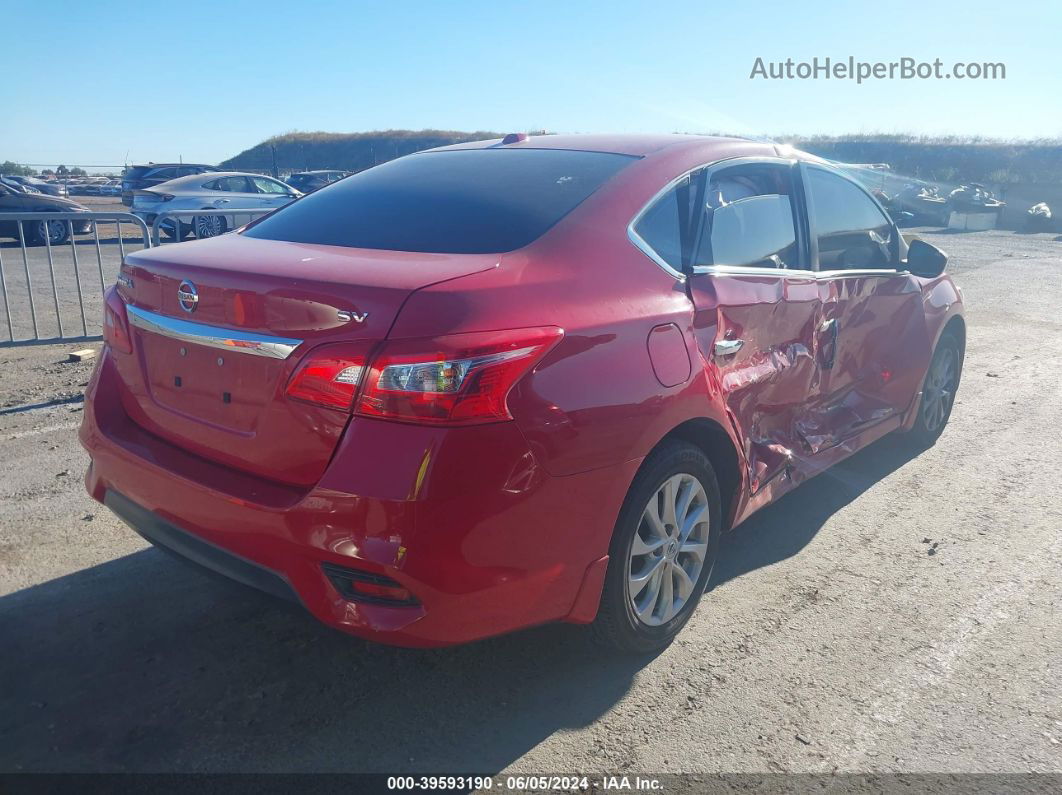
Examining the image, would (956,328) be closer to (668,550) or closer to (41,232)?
(668,550)

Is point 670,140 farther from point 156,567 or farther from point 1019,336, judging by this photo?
point 1019,336

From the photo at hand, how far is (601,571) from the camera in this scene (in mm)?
2766

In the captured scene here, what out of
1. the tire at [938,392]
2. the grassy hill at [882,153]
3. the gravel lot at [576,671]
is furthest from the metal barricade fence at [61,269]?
the grassy hill at [882,153]

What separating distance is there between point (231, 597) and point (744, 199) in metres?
2.62

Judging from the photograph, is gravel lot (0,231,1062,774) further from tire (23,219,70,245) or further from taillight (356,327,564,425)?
tire (23,219,70,245)

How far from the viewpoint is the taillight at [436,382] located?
2320 millimetres

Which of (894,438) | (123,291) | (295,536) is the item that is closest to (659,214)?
(295,536)

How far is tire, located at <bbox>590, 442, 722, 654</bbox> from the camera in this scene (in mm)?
2871

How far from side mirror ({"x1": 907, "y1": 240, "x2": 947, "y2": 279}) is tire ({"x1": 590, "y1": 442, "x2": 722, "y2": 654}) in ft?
7.73

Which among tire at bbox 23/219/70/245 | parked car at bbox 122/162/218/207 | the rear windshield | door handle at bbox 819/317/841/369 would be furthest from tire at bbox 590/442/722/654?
parked car at bbox 122/162/218/207

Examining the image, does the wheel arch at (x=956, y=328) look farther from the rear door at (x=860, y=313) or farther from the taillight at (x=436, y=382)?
the taillight at (x=436, y=382)

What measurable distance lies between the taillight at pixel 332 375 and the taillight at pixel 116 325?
93 cm

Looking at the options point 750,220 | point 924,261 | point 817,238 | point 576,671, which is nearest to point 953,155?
point 924,261

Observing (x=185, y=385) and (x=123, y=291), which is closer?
(x=185, y=385)
